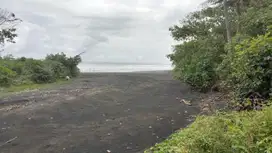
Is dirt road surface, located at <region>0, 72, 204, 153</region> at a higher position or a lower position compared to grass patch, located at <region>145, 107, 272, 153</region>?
lower

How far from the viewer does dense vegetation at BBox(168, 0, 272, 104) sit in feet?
21.2

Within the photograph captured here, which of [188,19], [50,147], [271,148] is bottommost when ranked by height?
[50,147]

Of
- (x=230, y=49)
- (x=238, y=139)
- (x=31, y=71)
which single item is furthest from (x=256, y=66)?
(x=31, y=71)

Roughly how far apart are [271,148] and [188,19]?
16174mm

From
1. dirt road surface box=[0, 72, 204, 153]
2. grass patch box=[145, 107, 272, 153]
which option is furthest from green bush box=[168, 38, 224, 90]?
grass patch box=[145, 107, 272, 153]

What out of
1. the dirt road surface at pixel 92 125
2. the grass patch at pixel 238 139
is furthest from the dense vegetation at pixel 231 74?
the dirt road surface at pixel 92 125

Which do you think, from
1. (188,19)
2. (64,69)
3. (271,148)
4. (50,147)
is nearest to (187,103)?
(50,147)

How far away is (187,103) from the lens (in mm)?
9805

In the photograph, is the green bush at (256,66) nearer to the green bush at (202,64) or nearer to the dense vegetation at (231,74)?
the dense vegetation at (231,74)

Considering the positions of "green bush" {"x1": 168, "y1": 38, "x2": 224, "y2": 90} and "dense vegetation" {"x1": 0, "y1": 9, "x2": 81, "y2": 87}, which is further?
"dense vegetation" {"x1": 0, "y1": 9, "x2": 81, "y2": 87}

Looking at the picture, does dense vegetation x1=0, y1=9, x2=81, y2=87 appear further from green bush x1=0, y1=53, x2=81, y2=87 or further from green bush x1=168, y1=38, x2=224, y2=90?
green bush x1=168, y1=38, x2=224, y2=90

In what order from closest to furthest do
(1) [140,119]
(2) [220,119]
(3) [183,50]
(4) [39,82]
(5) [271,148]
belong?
(5) [271,148]
(2) [220,119]
(1) [140,119]
(3) [183,50]
(4) [39,82]

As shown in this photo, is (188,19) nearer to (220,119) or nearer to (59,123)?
(59,123)

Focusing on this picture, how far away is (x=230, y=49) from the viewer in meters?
9.31
